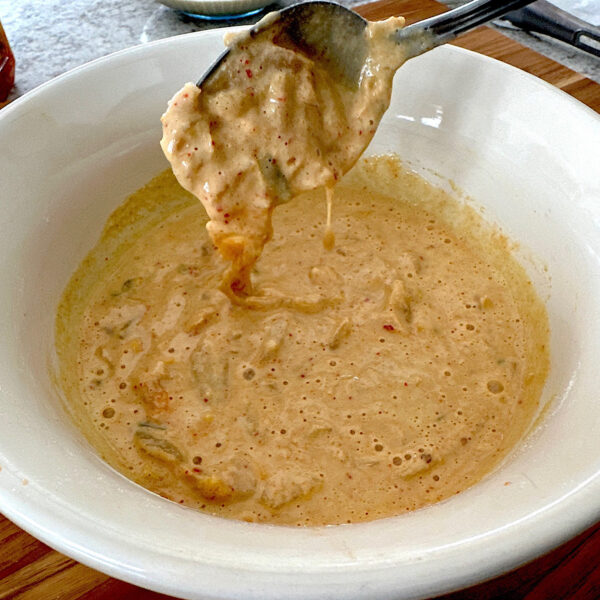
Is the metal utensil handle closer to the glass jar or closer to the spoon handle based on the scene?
the spoon handle

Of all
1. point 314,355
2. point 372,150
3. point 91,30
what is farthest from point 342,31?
point 91,30

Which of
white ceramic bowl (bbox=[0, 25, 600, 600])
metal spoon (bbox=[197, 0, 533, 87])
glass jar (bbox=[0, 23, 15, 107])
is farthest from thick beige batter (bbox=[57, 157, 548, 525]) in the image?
glass jar (bbox=[0, 23, 15, 107])

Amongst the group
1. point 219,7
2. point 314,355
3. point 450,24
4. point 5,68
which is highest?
point 450,24

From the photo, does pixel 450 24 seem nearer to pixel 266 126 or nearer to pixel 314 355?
pixel 266 126

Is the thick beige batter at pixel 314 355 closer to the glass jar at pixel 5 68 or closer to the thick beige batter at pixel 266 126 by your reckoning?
the thick beige batter at pixel 266 126

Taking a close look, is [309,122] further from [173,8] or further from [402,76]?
[173,8]

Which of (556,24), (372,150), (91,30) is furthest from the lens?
(91,30)

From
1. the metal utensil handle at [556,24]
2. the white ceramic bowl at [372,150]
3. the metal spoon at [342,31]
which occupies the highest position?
the metal spoon at [342,31]

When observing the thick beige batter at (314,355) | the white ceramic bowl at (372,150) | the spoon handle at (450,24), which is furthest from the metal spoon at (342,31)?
the thick beige batter at (314,355)
